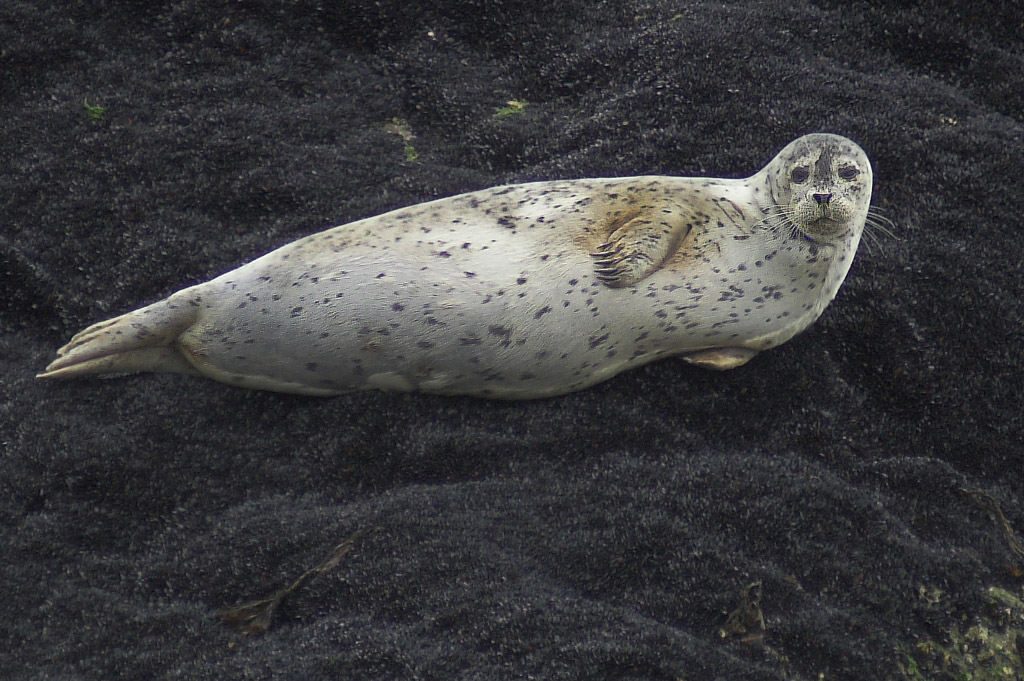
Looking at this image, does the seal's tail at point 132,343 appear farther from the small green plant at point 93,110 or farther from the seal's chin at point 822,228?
the seal's chin at point 822,228

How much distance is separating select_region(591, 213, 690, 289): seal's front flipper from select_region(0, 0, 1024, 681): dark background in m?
0.59

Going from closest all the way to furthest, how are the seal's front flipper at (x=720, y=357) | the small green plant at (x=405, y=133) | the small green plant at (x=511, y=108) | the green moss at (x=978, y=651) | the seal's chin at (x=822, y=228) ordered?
the green moss at (x=978, y=651) → the seal's chin at (x=822, y=228) → the seal's front flipper at (x=720, y=357) → the small green plant at (x=405, y=133) → the small green plant at (x=511, y=108)

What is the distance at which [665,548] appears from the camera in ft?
12.3

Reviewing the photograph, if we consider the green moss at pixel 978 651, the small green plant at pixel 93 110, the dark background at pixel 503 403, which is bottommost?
the green moss at pixel 978 651

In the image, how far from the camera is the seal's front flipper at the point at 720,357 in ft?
12.9

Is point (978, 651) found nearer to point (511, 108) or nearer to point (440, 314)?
point (440, 314)

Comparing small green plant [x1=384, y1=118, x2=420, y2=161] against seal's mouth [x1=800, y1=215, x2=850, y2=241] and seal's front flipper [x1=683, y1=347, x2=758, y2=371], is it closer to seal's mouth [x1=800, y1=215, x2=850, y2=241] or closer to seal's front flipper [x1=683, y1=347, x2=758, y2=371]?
seal's front flipper [x1=683, y1=347, x2=758, y2=371]

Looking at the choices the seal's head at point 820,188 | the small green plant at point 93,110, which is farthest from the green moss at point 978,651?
the small green plant at point 93,110

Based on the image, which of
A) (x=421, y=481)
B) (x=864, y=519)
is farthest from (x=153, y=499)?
(x=864, y=519)

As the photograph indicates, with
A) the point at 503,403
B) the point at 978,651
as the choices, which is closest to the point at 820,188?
the point at 503,403

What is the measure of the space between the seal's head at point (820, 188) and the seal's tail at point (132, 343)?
229 centimetres

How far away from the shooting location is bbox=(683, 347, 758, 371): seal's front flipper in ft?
12.9

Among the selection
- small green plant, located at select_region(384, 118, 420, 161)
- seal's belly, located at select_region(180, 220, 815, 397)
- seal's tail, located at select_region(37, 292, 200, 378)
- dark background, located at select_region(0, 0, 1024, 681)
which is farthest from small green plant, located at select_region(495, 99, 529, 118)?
seal's tail, located at select_region(37, 292, 200, 378)

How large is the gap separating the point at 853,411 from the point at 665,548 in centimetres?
105
